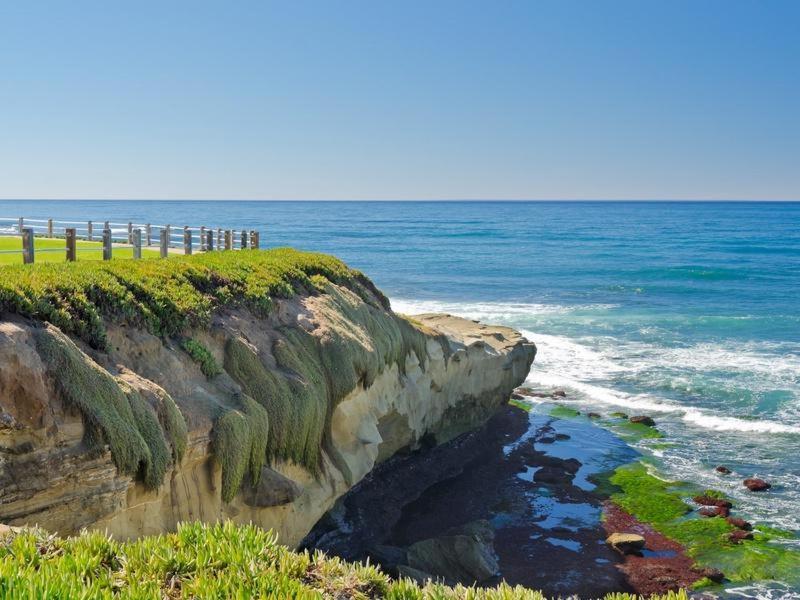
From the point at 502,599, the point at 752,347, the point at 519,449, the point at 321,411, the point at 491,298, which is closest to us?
the point at 502,599

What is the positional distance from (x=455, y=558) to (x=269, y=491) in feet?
15.0

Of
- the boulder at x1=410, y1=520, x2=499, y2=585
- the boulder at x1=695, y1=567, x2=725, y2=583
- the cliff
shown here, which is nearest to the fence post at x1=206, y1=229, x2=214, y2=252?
the cliff

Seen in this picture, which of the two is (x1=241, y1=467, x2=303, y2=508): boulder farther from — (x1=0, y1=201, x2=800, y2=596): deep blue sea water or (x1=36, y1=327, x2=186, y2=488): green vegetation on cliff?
(x1=0, y1=201, x2=800, y2=596): deep blue sea water

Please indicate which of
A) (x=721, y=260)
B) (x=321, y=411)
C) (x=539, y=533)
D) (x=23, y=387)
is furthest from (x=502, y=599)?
(x=721, y=260)

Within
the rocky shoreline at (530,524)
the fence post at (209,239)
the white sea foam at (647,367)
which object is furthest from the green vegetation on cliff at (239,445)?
the white sea foam at (647,367)

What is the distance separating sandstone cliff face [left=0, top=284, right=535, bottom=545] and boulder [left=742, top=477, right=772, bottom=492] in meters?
8.48

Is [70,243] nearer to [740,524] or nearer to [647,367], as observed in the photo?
[740,524]

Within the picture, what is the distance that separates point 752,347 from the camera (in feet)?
130

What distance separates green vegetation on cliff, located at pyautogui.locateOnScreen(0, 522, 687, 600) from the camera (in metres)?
6.59

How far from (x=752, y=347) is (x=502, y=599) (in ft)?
119

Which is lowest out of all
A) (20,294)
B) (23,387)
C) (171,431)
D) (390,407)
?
(390,407)

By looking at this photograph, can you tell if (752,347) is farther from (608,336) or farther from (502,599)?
(502,599)

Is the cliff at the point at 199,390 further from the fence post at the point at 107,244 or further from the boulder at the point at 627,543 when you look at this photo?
the boulder at the point at 627,543

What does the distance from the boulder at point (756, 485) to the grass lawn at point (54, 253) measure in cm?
1939
